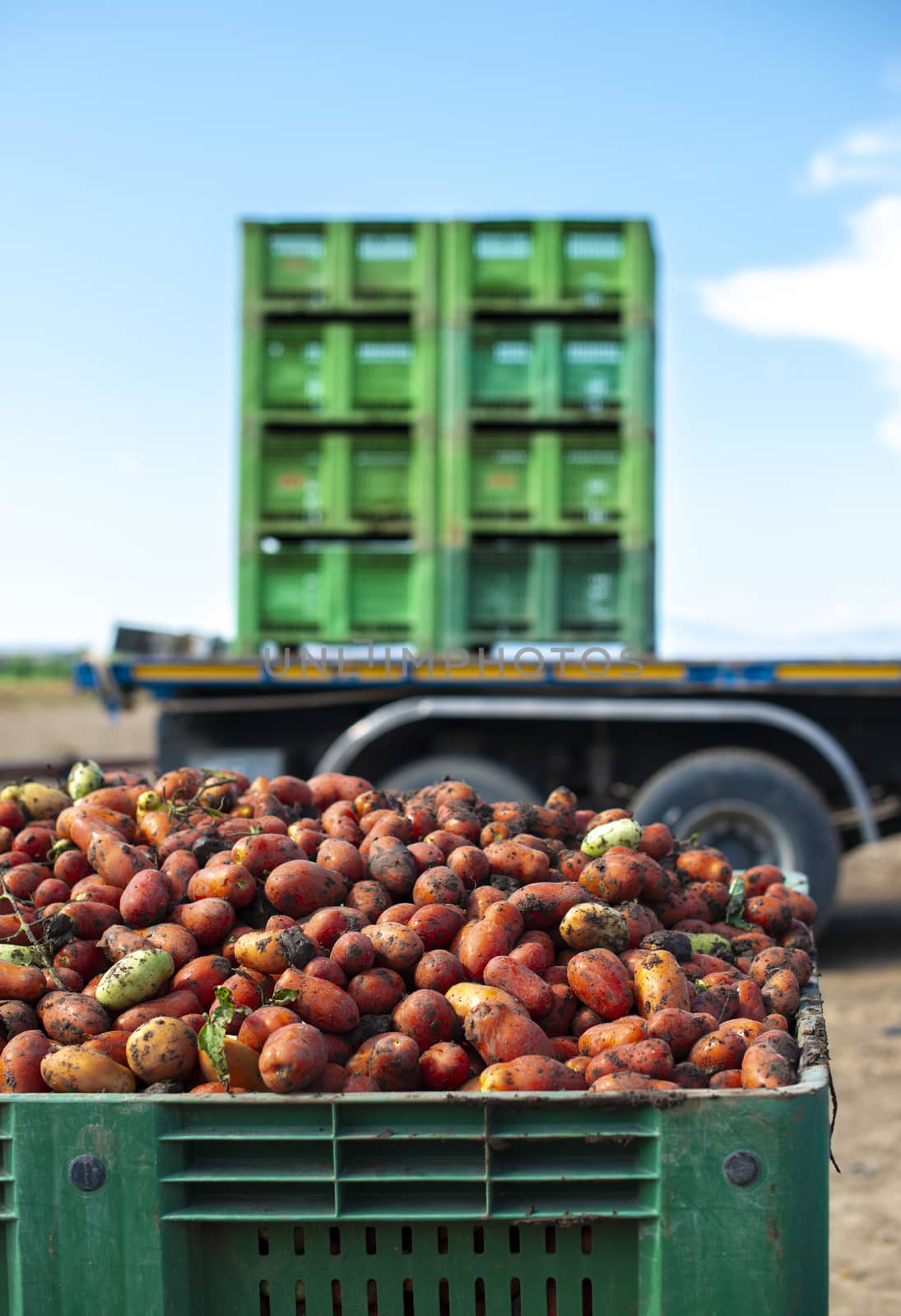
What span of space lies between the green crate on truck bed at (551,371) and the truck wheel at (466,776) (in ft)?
6.54

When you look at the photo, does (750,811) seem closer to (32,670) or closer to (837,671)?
A: (837,671)

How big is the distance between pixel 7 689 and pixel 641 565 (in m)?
28.3

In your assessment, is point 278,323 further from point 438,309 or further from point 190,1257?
point 190,1257

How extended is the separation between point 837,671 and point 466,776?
2088 mm

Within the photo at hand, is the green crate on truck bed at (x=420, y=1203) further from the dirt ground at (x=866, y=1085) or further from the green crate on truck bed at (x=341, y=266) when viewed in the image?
the green crate on truck bed at (x=341, y=266)

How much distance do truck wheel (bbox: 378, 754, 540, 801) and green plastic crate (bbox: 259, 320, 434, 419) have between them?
2019 millimetres

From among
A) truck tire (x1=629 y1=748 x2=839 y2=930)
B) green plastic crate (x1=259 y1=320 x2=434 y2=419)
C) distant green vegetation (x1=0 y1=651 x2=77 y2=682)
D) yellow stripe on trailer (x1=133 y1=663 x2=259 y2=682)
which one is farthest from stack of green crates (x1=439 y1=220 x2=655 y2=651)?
distant green vegetation (x1=0 y1=651 x2=77 y2=682)

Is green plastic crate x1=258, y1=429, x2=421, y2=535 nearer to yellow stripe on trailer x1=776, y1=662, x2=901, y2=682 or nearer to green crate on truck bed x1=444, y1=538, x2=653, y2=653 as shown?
green crate on truck bed x1=444, y1=538, x2=653, y2=653

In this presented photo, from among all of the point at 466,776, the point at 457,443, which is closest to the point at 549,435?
the point at 457,443

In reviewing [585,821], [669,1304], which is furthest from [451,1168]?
[585,821]

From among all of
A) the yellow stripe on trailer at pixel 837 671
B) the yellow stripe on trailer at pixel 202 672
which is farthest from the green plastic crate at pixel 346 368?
the yellow stripe on trailer at pixel 837 671

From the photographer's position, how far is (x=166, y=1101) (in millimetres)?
1648

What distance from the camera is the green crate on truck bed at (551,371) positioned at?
21.4 ft

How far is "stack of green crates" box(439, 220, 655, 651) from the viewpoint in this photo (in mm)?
6500
